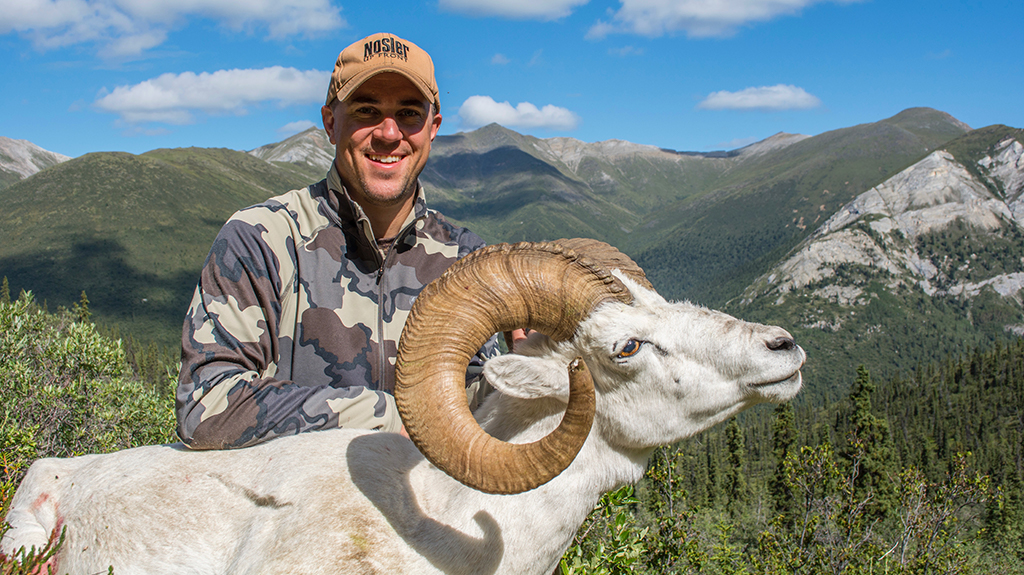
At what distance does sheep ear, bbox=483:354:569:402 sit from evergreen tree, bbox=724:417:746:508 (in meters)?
122

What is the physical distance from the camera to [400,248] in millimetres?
5516

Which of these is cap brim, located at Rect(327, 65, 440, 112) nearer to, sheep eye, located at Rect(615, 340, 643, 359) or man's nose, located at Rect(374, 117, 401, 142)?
man's nose, located at Rect(374, 117, 401, 142)

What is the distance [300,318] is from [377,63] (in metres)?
2.12

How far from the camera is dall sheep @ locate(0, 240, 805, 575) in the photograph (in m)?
3.71

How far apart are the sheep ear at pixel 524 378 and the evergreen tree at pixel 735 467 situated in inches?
4814

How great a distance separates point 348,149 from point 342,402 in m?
2.15

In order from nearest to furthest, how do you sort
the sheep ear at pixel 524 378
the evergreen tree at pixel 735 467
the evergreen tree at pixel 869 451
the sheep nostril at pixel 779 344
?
the sheep ear at pixel 524 378 → the sheep nostril at pixel 779 344 → the evergreen tree at pixel 869 451 → the evergreen tree at pixel 735 467

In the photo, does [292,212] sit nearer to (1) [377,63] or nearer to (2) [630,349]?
(1) [377,63]

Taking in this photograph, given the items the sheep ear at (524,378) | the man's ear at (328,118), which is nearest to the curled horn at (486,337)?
the sheep ear at (524,378)

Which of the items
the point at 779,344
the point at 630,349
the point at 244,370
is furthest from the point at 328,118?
the point at 779,344

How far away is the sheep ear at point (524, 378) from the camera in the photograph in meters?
4.21

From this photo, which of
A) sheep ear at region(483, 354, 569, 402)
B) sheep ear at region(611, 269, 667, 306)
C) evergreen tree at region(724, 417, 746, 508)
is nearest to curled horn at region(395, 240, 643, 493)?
sheep ear at region(611, 269, 667, 306)

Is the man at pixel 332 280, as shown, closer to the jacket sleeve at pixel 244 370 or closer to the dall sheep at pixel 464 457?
the jacket sleeve at pixel 244 370

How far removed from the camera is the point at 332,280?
4992 mm
